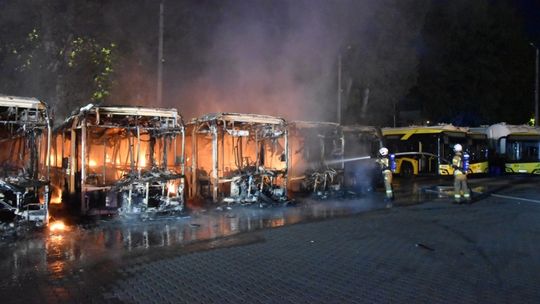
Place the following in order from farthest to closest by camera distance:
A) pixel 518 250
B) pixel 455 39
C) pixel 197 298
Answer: pixel 455 39
pixel 518 250
pixel 197 298

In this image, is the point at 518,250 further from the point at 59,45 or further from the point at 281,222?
the point at 59,45

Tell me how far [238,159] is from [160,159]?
215 cm

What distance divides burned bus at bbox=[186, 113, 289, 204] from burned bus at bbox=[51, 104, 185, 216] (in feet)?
2.28

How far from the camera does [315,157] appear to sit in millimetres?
14359

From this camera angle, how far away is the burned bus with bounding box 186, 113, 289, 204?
11094 mm

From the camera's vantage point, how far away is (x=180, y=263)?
591 cm

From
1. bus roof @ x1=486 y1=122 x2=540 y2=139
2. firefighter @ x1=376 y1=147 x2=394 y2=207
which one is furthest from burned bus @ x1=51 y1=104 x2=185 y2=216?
bus roof @ x1=486 y1=122 x2=540 y2=139

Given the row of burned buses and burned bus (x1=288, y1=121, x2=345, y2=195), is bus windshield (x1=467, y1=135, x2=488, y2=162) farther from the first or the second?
burned bus (x1=288, y1=121, x2=345, y2=195)

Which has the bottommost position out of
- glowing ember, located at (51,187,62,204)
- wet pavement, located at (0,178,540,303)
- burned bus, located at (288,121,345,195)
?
wet pavement, located at (0,178,540,303)

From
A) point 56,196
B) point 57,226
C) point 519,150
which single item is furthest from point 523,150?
point 57,226

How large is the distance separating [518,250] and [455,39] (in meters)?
26.7

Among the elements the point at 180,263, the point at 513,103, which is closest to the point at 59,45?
the point at 180,263

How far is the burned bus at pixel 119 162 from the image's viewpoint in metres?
9.44

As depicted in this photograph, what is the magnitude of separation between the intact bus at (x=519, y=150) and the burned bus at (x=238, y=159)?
1397 cm
